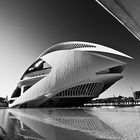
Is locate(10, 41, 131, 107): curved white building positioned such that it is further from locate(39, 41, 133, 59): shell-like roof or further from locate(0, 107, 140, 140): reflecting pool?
locate(0, 107, 140, 140): reflecting pool

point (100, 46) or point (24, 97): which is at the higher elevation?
point (100, 46)

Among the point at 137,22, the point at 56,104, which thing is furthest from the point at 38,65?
the point at 137,22

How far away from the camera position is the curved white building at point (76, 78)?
23016mm

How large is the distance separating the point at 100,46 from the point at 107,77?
662 centimetres

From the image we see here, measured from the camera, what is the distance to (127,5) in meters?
1.75

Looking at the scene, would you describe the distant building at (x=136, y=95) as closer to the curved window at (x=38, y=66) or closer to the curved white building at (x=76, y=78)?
the curved white building at (x=76, y=78)

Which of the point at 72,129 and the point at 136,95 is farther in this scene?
the point at 136,95

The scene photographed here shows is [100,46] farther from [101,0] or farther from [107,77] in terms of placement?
[101,0]

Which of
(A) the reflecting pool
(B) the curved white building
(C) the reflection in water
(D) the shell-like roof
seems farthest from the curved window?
(C) the reflection in water

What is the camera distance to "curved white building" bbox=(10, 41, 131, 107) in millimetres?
23016

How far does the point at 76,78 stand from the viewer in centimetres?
2328

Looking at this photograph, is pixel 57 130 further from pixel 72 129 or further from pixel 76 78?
pixel 76 78

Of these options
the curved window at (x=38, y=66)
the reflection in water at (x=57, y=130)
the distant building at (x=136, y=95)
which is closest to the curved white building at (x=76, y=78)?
the curved window at (x=38, y=66)

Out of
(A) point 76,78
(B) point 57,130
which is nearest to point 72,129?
(B) point 57,130
